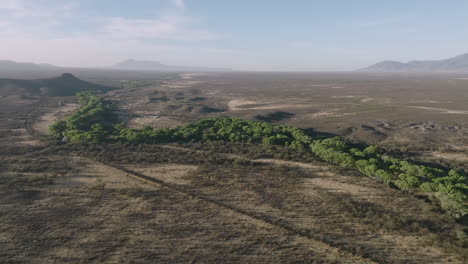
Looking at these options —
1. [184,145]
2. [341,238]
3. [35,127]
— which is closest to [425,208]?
[341,238]

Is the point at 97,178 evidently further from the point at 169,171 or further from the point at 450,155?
the point at 450,155

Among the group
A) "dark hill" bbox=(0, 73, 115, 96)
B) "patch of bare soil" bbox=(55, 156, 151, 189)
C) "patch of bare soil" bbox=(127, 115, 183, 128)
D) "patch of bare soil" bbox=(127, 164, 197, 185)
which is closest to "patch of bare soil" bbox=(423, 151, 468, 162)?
"patch of bare soil" bbox=(127, 164, 197, 185)

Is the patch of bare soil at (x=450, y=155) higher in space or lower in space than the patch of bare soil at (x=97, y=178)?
lower

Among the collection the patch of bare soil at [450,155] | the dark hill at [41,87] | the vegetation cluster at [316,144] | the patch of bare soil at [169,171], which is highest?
the dark hill at [41,87]

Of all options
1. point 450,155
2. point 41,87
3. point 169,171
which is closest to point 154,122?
point 169,171

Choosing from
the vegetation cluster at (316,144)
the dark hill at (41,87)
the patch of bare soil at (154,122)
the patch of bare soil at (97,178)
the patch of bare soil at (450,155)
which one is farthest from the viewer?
the dark hill at (41,87)

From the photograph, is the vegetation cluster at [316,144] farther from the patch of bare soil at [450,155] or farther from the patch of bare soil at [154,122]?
the patch of bare soil at [450,155]

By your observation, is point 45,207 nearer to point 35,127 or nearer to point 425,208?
point 425,208

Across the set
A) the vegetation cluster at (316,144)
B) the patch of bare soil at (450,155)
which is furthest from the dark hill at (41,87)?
the patch of bare soil at (450,155)

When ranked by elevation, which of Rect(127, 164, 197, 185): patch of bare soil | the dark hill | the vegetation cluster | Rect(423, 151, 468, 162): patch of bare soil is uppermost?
the dark hill

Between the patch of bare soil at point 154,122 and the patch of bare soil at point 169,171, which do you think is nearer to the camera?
the patch of bare soil at point 169,171

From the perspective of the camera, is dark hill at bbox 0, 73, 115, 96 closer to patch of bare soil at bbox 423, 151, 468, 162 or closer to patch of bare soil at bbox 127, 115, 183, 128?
patch of bare soil at bbox 127, 115, 183, 128

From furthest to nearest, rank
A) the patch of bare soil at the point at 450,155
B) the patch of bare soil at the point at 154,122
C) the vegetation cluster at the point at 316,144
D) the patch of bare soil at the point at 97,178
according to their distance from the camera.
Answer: the patch of bare soil at the point at 154,122, the patch of bare soil at the point at 450,155, the patch of bare soil at the point at 97,178, the vegetation cluster at the point at 316,144
